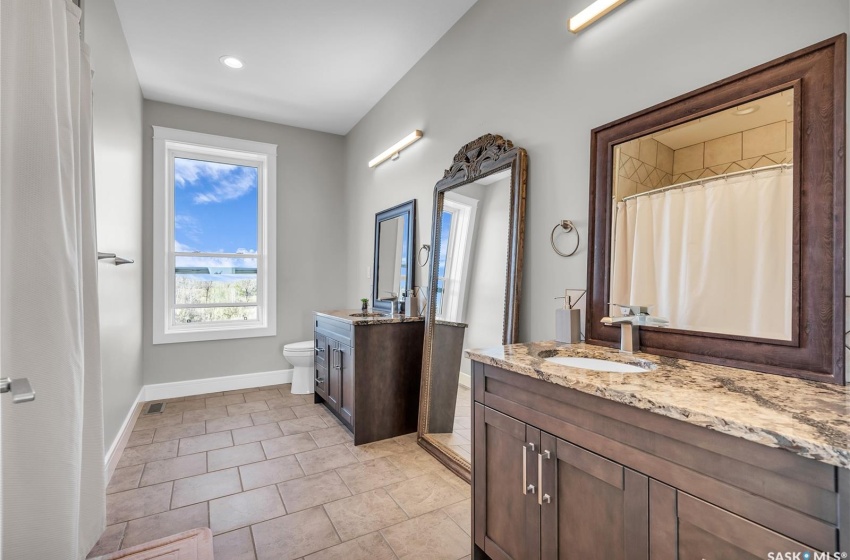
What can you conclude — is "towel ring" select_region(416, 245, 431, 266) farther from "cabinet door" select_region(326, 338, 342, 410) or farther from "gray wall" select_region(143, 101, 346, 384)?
"gray wall" select_region(143, 101, 346, 384)

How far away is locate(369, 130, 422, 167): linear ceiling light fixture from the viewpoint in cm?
313

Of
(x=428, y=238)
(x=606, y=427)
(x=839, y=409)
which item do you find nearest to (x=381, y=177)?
(x=428, y=238)

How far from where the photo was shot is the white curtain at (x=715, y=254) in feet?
3.97

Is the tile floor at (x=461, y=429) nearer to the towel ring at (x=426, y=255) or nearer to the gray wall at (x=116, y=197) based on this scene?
the towel ring at (x=426, y=255)

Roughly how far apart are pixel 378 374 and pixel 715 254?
7.05 ft

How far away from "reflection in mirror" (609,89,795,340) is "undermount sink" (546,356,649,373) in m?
0.25

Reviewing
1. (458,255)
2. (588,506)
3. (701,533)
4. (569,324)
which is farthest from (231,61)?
(701,533)

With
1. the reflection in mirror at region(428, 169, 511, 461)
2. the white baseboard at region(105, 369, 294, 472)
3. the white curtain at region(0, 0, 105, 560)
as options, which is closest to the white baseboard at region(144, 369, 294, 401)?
the white baseboard at region(105, 369, 294, 472)

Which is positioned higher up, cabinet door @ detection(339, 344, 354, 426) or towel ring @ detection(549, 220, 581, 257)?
towel ring @ detection(549, 220, 581, 257)

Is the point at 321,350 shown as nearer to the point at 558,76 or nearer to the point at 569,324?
the point at 569,324

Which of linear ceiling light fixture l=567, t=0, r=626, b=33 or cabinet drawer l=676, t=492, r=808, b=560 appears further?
linear ceiling light fixture l=567, t=0, r=626, b=33

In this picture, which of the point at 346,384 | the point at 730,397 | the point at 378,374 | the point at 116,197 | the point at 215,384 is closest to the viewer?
the point at 730,397

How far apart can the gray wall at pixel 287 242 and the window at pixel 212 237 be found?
9 centimetres

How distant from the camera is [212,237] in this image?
13.8 feet
